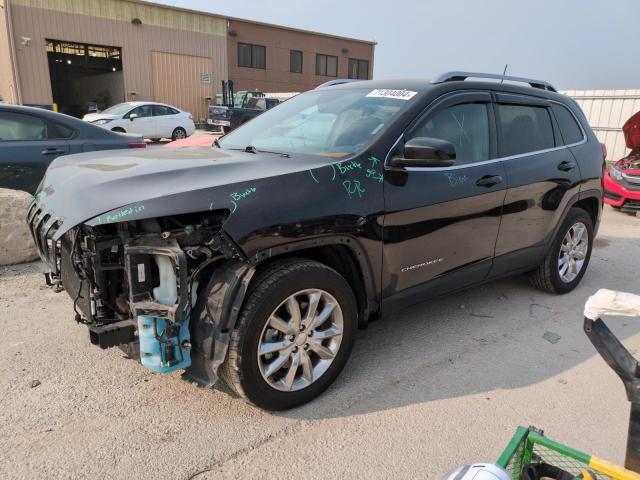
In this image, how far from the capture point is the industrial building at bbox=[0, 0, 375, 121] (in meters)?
23.9

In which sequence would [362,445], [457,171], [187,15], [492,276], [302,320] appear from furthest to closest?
[187,15] < [492,276] < [457,171] < [302,320] < [362,445]

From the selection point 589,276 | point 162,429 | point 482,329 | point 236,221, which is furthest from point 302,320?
point 589,276

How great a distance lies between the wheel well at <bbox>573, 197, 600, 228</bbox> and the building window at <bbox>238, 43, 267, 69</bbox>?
31.7m

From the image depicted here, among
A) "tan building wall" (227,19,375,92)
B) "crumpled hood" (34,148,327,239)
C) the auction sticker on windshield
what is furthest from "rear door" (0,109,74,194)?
"tan building wall" (227,19,375,92)

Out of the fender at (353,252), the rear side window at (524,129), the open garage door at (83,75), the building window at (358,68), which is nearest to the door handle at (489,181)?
the rear side window at (524,129)

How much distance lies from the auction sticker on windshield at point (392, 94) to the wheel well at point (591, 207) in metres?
2.44

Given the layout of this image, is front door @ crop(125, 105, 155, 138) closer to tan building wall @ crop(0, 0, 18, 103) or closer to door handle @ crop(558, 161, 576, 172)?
tan building wall @ crop(0, 0, 18, 103)

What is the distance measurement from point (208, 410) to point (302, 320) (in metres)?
0.73

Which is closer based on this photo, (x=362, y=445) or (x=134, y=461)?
(x=134, y=461)

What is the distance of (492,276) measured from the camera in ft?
12.9

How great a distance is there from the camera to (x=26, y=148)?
18.5ft

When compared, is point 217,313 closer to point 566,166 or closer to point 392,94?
point 392,94

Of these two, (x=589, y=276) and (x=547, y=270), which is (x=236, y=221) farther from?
(x=589, y=276)

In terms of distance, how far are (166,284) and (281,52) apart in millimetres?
36096
